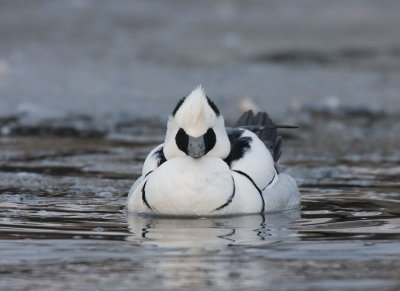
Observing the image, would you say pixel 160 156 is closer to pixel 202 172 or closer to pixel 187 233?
pixel 202 172

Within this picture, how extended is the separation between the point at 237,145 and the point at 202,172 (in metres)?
0.54

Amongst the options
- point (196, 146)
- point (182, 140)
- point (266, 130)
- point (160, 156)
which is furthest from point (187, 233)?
point (266, 130)

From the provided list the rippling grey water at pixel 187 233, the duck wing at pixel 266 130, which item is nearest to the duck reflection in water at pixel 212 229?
the rippling grey water at pixel 187 233

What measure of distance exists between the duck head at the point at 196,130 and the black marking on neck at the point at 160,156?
0.16 metres

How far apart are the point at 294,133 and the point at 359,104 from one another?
6.89 feet

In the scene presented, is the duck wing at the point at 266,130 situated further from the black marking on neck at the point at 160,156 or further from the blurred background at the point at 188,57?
the blurred background at the point at 188,57

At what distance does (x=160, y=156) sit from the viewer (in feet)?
23.4

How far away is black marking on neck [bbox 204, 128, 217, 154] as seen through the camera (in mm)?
6695

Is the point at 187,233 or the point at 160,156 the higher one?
the point at 160,156

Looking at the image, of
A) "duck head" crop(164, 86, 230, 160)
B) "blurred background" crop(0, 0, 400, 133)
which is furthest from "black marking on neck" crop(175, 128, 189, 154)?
"blurred background" crop(0, 0, 400, 133)

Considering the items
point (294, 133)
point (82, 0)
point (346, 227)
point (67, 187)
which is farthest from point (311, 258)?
point (82, 0)

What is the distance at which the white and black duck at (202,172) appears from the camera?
654 centimetres

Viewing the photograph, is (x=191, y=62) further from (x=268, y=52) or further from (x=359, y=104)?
(x=359, y=104)

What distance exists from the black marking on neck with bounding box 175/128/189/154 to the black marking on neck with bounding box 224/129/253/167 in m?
0.42
